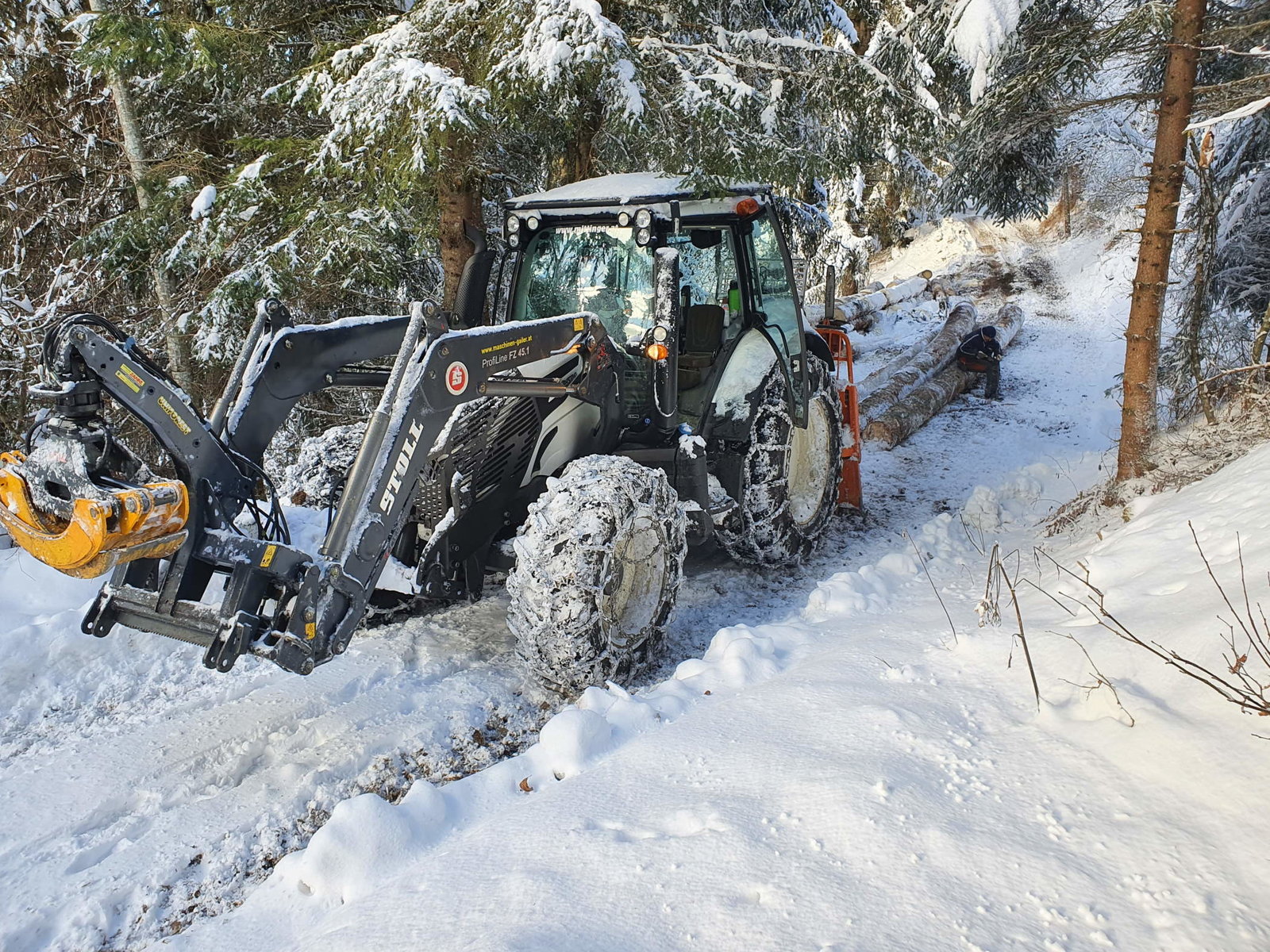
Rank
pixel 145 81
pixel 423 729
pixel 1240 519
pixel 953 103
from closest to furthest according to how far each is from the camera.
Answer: pixel 423 729 < pixel 1240 519 < pixel 953 103 < pixel 145 81

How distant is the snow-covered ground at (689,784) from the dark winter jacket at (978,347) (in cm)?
776

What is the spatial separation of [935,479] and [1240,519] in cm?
414

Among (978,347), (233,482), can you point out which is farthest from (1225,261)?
(233,482)

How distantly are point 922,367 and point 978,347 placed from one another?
3.19 ft

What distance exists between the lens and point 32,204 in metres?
9.74

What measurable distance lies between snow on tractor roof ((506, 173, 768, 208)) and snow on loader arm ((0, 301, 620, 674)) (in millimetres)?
1362

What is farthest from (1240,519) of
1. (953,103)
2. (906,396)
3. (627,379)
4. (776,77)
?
(906,396)

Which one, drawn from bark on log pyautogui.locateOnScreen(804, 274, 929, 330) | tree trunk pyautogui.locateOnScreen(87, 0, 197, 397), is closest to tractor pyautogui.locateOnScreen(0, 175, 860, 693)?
tree trunk pyautogui.locateOnScreen(87, 0, 197, 397)

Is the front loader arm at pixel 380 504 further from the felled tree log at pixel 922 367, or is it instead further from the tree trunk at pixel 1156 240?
the felled tree log at pixel 922 367

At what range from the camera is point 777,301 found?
5.80 meters

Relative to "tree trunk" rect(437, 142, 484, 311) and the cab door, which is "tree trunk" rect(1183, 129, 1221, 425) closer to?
the cab door

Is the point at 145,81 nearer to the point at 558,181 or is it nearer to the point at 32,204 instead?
the point at 32,204

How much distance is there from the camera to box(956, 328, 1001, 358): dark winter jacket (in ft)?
40.4

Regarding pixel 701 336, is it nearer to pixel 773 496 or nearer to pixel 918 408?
pixel 773 496
